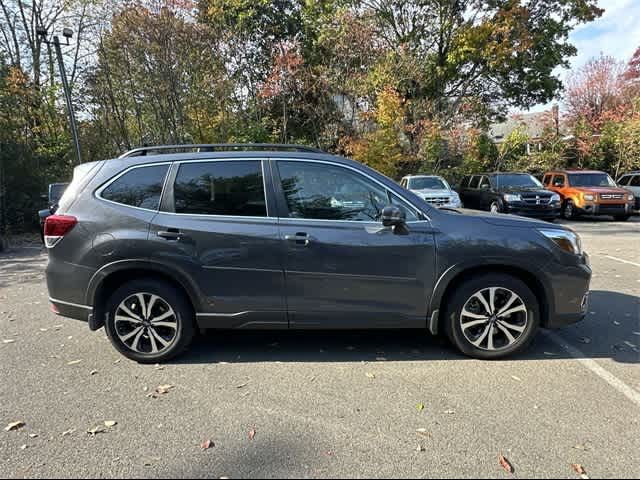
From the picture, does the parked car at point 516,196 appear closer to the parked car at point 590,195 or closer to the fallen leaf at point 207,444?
the parked car at point 590,195

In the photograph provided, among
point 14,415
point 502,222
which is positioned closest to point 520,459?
point 502,222

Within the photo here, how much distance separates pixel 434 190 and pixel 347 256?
10.3 m

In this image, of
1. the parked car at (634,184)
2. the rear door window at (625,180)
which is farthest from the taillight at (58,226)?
the rear door window at (625,180)

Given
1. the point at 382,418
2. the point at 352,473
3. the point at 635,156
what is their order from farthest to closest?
the point at 635,156
the point at 382,418
the point at 352,473

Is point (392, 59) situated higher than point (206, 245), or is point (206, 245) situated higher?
point (392, 59)

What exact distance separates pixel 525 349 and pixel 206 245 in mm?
2971

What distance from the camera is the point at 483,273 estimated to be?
3576mm

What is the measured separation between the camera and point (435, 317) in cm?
357

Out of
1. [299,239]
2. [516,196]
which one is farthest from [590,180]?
[299,239]

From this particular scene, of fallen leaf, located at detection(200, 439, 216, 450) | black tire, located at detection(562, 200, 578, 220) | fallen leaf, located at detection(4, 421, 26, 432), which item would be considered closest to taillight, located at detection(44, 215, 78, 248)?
fallen leaf, located at detection(4, 421, 26, 432)

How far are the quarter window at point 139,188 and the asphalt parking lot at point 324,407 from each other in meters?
1.47

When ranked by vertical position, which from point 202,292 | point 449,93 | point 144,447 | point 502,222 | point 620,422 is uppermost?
point 449,93

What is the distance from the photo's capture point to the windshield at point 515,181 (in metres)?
14.4

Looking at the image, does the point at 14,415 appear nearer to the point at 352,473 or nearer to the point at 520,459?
the point at 352,473
